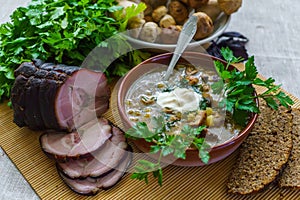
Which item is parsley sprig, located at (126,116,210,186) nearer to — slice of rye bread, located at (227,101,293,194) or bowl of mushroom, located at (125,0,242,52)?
slice of rye bread, located at (227,101,293,194)

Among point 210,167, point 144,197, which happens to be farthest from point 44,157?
point 210,167

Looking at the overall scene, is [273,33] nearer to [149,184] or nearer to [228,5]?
[228,5]

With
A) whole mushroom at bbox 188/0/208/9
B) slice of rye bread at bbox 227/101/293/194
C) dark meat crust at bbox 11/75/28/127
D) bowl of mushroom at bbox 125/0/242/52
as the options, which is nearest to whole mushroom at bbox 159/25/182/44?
bowl of mushroom at bbox 125/0/242/52

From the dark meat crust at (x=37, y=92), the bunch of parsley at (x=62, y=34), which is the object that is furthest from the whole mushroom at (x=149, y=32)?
the dark meat crust at (x=37, y=92)

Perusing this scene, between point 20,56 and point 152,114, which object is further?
point 20,56

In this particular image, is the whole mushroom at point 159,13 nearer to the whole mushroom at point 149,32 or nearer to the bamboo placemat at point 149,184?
the whole mushroom at point 149,32

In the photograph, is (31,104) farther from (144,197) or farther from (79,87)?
(144,197)
